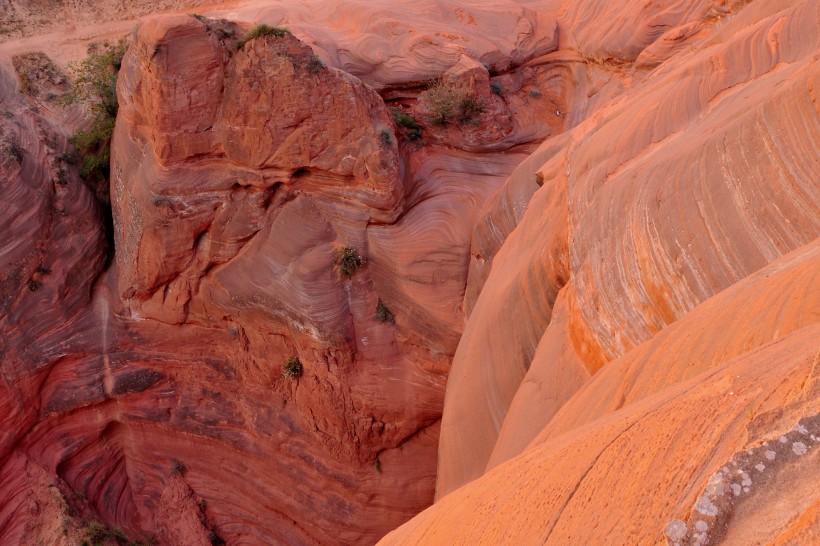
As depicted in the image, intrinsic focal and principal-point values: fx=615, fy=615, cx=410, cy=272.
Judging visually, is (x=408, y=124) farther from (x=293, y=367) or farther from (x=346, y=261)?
(x=293, y=367)

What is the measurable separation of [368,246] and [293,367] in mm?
3225

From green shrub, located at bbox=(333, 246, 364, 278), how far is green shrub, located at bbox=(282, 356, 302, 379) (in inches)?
91.5

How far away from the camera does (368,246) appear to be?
1264cm

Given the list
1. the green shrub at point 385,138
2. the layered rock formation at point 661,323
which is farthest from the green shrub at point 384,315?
the green shrub at point 385,138

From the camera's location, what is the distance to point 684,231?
20.0 ft

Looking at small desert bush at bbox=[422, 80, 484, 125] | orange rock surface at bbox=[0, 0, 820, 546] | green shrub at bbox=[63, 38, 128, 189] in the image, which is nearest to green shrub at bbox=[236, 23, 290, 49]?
orange rock surface at bbox=[0, 0, 820, 546]

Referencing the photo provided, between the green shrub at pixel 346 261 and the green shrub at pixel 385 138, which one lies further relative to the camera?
the green shrub at pixel 346 261

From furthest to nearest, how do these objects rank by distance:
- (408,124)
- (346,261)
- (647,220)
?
1. (408,124)
2. (346,261)
3. (647,220)

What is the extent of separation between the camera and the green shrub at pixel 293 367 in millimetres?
13469

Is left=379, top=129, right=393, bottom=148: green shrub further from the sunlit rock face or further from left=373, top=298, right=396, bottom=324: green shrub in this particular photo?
left=373, top=298, right=396, bottom=324: green shrub

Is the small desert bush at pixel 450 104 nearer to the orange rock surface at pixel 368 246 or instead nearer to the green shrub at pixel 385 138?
the orange rock surface at pixel 368 246

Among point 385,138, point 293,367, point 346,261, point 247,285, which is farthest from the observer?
point 293,367

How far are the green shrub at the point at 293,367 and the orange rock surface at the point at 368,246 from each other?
6.4 inches

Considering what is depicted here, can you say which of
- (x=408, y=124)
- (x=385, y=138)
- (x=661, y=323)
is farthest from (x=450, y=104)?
(x=661, y=323)
